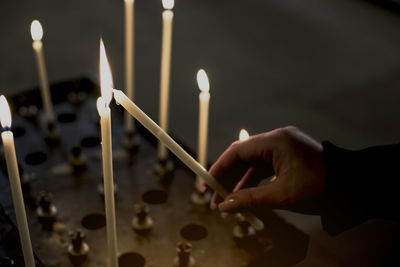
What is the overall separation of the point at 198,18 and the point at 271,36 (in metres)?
0.25

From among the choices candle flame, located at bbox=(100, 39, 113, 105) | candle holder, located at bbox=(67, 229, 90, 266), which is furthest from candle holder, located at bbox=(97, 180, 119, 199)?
candle flame, located at bbox=(100, 39, 113, 105)

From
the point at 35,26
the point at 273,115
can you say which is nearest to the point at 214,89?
the point at 273,115

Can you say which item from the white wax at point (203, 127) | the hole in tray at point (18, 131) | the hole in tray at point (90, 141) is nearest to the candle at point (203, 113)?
the white wax at point (203, 127)

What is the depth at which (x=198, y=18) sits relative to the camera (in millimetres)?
1653

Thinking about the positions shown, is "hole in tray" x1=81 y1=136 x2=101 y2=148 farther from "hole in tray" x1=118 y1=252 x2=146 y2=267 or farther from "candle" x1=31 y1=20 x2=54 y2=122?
"hole in tray" x1=118 y1=252 x2=146 y2=267

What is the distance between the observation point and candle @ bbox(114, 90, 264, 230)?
0.54 m

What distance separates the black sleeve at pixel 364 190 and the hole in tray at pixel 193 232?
19 cm

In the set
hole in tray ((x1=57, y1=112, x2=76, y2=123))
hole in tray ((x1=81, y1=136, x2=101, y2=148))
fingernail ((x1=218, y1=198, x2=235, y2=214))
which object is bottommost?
hole in tray ((x1=81, y1=136, x2=101, y2=148))

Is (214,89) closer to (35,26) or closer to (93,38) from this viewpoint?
(93,38)

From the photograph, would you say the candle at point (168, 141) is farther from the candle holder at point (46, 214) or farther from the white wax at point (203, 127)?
the candle holder at point (46, 214)

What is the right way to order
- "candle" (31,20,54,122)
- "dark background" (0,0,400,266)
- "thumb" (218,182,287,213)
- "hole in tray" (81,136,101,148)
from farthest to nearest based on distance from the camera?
"dark background" (0,0,400,266) → "hole in tray" (81,136,101,148) → "candle" (31,20,54,122) → "thumb" (218,182,287,213)

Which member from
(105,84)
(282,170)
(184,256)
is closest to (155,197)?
(184,256)

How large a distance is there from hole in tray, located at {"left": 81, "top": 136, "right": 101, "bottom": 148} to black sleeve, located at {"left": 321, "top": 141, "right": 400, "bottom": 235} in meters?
0.46

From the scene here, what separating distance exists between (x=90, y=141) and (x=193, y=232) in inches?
11.6
